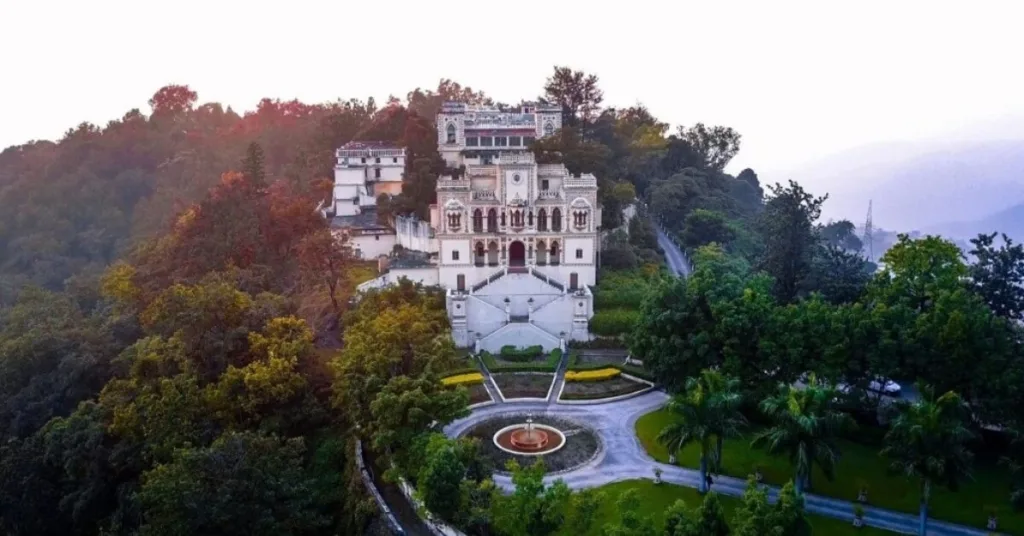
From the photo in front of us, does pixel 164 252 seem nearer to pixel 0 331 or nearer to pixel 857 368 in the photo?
pixel 0 331

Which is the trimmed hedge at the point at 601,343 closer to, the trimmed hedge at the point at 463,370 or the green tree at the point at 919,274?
the trimmed hedge at the point at 463,370

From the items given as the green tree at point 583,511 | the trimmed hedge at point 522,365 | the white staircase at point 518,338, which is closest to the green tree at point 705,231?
the white staircase at point 518,338

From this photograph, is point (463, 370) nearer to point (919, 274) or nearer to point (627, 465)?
point (627, 465)

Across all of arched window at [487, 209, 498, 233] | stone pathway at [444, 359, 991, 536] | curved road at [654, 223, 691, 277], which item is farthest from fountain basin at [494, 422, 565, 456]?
curved road at [654, 223, 691, 277]

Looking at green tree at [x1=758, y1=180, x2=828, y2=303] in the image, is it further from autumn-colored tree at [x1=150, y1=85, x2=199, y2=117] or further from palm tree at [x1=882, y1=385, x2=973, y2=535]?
autumn-colored tree at [x1=150, y1=85, x2=199, y2=117]

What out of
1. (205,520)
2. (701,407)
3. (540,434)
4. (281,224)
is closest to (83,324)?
(281,224)

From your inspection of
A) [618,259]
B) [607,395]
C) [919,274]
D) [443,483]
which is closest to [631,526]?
[443,483]

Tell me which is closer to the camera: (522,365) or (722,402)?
(722,402)
